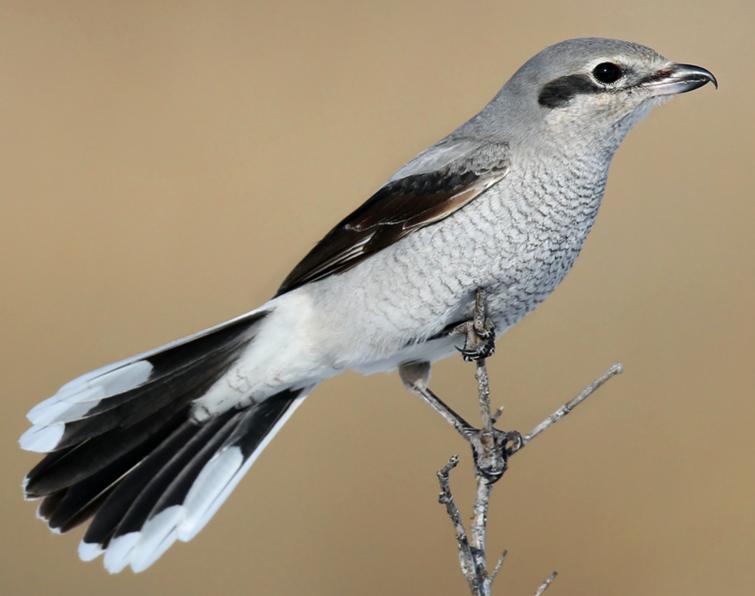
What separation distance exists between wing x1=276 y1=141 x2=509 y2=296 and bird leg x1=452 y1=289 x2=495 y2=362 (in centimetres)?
20

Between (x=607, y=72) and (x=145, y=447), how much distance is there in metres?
1.28

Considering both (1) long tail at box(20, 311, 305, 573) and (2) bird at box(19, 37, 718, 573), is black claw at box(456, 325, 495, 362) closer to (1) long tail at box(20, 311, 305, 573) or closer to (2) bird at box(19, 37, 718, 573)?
(2) bird at box(19, 37, 718, 573)

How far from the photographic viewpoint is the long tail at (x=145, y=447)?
8.06 ft

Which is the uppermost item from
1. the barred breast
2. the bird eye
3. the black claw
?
the bird eye

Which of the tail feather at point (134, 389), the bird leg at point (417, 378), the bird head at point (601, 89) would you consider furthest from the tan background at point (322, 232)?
the bird head at point (601, 89)

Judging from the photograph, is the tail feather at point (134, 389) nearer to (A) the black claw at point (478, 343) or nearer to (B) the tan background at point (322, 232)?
(A) the black claw at point (478, 343)

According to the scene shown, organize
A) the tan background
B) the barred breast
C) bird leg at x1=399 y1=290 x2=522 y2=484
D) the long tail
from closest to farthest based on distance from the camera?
bird leg at x1=399 y1=290 x2=522 y2=484, the barred breast, the long tail, the tan background

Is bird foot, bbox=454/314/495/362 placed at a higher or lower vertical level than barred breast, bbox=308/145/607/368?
lower

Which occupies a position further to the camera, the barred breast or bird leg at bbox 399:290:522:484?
the barred breast

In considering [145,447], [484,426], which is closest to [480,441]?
[484,426]

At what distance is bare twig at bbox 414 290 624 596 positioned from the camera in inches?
74.0

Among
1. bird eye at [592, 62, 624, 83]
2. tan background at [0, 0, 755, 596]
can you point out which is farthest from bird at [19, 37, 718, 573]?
tan background at [0, 0, 755, 596]

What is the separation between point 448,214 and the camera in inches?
94.2

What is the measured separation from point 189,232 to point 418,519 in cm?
117
